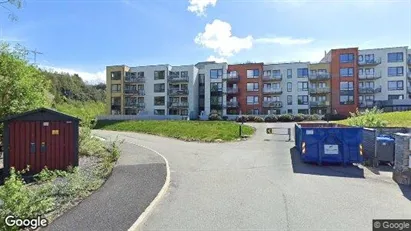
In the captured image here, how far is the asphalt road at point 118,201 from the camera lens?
6031 millimetres

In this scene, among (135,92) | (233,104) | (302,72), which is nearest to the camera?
(302,72)

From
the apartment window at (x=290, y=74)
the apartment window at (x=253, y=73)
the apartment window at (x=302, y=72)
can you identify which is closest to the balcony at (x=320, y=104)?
the apartment window at (x=302, y=72)

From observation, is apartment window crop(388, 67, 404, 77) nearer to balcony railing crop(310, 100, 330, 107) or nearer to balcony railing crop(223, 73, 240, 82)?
balcony railing crop(310, 100, 330, 107)

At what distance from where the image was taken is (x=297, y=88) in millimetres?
56281

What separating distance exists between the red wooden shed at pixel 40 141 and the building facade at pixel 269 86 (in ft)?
157

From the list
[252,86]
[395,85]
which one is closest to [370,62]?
[395,85]

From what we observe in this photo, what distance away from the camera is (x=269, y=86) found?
189 feet

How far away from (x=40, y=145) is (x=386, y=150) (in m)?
13.6

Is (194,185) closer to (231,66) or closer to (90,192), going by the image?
(90,192)

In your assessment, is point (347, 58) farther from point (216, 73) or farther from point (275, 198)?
point (275, 198)

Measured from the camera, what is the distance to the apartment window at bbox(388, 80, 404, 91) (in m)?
52.7

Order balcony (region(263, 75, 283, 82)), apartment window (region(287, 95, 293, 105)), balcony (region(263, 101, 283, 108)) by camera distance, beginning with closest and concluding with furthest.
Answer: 1. balcony (region(263, 101, 283, 108))
2. apartment window (region(287, 95, 293, 105))
3. balcony (region(263, 75, 283, 82))

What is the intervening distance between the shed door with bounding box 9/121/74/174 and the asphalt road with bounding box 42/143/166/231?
2.31 m

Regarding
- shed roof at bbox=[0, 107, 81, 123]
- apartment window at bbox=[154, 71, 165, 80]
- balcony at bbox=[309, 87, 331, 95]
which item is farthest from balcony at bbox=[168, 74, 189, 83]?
shed roof at bbox=[0, 107, 81, 123]
